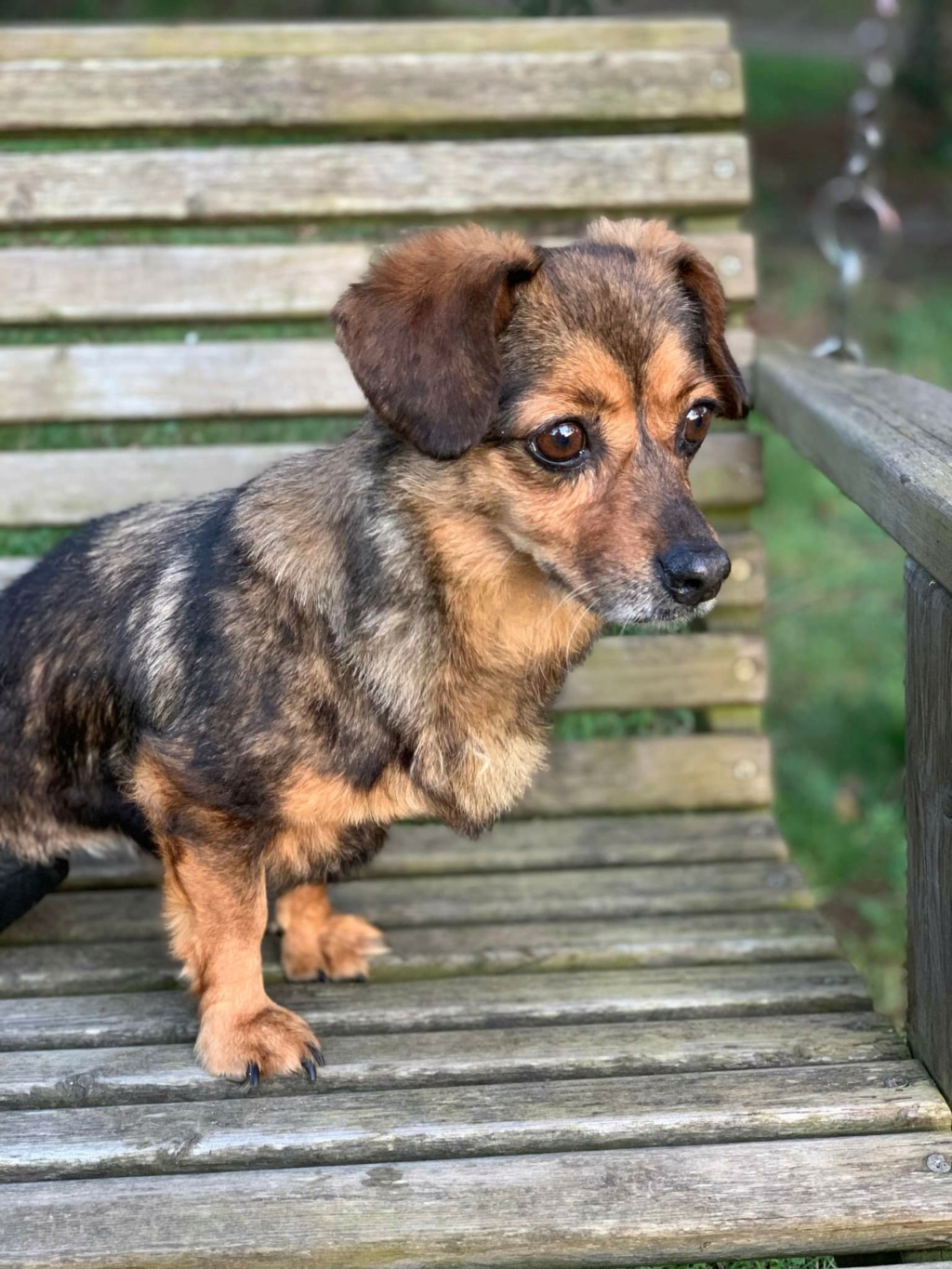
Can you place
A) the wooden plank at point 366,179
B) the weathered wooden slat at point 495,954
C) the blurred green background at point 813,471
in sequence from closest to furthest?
the weathered wooden slat at point 495,954 → the wooden plank at point 366,179 → the blurred green background at point 813,471

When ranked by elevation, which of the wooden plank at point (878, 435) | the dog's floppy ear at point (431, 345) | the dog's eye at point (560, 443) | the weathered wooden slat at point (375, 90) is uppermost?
the weathered wooden slat at point (375, 90)

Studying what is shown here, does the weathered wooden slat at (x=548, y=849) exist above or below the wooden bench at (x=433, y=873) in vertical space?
below

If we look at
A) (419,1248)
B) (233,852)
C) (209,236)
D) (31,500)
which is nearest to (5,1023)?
(233,852)

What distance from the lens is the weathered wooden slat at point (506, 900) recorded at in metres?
3.10

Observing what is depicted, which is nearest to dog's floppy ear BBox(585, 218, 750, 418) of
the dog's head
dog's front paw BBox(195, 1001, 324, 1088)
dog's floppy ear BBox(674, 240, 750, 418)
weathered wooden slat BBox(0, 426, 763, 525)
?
dog's floppy ear BBox(674, 240, 750, 418)

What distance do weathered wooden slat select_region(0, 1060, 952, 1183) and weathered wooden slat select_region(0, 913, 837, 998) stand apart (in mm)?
486

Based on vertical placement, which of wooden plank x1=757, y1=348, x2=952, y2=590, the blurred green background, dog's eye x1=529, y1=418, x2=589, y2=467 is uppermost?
dog's eye x1=529, y1=418, x2=589, y2=467

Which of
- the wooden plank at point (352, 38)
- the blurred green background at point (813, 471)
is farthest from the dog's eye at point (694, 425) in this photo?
the wooden plank at point (352, 38)

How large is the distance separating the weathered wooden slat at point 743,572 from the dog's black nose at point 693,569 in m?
1.40

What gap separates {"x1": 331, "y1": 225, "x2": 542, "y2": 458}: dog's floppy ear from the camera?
2.20 m

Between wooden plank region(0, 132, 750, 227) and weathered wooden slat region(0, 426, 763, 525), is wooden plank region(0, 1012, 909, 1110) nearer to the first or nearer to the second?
weathered wooden slat region(0, 426, 763, 525)

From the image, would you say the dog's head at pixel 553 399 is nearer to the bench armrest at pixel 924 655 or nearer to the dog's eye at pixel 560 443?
the dog's eye at pixel 560 443

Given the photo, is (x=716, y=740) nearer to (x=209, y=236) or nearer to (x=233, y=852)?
(x=233, y=852)

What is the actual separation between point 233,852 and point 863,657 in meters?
3.81
